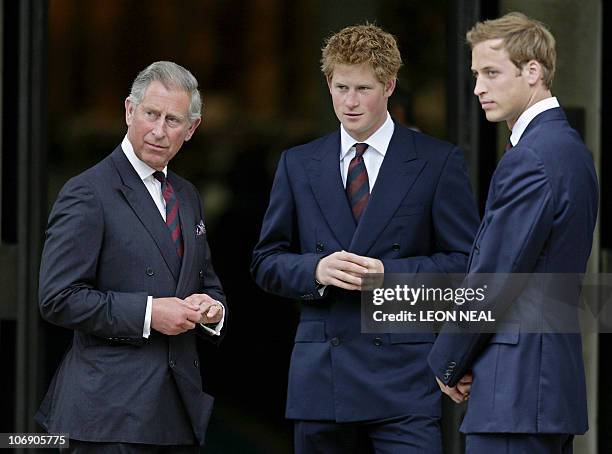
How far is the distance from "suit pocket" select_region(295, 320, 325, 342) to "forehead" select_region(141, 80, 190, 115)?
0.91m

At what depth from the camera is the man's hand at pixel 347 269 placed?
4.66m

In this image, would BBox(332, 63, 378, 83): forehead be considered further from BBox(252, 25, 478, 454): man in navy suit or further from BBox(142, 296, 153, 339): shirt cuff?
BBox(142, 296, 153, 339): shirt cuff

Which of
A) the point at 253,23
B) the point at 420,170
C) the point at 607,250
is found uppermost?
the point at 253,23

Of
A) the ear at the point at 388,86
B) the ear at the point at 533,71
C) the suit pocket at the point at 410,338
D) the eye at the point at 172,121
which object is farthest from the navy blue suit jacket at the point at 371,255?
the ear at the point at 533,71

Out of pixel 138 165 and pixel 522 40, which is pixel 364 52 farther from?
pixel 138 165

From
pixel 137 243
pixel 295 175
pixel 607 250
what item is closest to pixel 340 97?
pixel 295 175

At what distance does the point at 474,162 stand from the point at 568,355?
7.34 feet

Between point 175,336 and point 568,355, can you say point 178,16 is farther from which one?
point 568,355

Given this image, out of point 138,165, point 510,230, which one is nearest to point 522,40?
point 510,230

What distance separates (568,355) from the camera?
418 centimetres

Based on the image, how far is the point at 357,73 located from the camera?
188 inches

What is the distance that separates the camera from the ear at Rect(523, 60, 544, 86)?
13.9 ft

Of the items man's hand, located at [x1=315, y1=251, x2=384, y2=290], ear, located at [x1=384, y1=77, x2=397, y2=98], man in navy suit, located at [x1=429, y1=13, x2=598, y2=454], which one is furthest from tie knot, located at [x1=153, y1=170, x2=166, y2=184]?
man in navy suit, located at [x1=429, y1=13, x2=598, y2=454]

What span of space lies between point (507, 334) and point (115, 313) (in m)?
1.25
